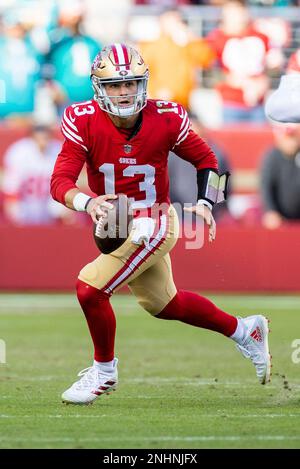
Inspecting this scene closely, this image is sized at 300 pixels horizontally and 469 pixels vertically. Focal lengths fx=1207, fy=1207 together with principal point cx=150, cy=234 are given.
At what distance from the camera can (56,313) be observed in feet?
37.3

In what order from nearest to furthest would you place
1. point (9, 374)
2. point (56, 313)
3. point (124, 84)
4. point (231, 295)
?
point (124, 84)
point (9, 374)
point (56, 313)
point (231, 295)

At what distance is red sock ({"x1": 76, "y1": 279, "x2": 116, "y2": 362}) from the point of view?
630cm

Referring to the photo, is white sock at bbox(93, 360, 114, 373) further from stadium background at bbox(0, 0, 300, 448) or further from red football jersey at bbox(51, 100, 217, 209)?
red football jersey at bbox(51, 100, 217, 209)

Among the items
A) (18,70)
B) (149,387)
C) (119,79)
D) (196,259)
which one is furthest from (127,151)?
(18,70)

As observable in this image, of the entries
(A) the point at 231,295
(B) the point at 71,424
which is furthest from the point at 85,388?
(A) the point at 231,295

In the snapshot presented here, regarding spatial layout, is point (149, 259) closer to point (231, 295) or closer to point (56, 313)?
point (56, 313)

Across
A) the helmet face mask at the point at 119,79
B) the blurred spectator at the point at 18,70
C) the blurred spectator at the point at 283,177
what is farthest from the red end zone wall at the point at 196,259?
the helmet face mask at the point at 119,79

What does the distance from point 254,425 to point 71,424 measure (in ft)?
2.85

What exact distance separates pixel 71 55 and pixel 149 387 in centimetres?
763

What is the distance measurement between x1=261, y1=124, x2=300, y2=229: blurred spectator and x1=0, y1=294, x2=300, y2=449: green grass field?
1862 millimetres

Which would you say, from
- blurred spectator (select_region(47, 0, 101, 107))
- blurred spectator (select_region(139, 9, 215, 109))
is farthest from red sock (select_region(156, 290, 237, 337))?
blurred spectator (select_region(47, 0, 101, 107))

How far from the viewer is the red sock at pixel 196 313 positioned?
6.62 m

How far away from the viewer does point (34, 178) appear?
13.3 metres

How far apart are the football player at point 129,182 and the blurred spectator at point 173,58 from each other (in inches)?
287
